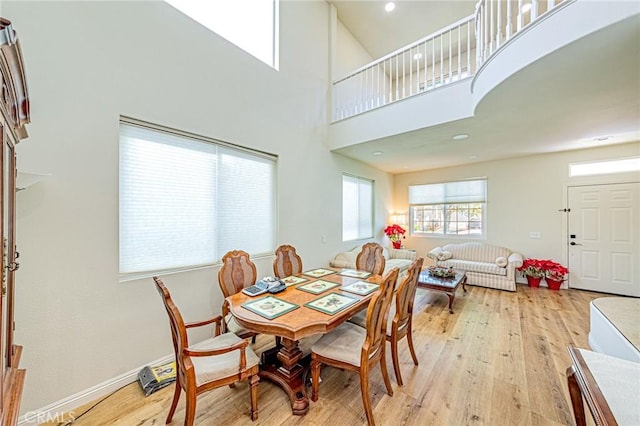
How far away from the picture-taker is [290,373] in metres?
2.02

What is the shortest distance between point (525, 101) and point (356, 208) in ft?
10.8

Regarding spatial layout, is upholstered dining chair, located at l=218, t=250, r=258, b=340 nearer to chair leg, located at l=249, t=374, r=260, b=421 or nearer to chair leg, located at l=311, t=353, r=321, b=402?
chair leg, located at l=249, t=374, r=260, b=421

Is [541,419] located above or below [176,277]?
below

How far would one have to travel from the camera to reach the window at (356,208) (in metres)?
5.12

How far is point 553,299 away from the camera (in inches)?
163

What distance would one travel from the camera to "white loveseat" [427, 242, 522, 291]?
462 centimetres

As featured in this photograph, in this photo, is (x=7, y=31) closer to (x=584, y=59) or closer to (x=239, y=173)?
(x=239, y=173)

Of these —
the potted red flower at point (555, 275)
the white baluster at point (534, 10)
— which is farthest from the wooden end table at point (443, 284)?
the white baluster at point (534, 10)

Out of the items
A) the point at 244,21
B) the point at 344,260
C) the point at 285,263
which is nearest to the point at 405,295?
the point at 285,263

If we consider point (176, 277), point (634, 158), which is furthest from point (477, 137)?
point (176, 277)

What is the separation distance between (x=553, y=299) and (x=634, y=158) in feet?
9.09

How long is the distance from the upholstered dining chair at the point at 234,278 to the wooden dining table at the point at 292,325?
0.27 m

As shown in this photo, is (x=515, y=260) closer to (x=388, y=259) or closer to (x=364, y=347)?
(x=388, y=259)

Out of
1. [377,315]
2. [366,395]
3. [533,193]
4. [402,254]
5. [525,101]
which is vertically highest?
[525,101]
